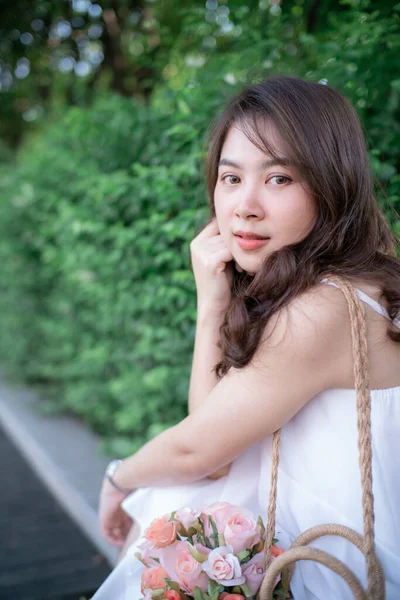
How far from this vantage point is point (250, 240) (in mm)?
1499

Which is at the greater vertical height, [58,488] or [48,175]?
[48,175]

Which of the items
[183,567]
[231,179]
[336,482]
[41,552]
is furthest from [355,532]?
[41,552]

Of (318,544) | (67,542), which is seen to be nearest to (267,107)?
(318,544)

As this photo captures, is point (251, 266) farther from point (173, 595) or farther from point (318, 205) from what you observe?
point (173, 595)

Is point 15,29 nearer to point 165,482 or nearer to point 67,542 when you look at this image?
point 67,542

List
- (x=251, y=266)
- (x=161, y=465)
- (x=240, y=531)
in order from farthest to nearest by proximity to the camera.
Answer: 1. (x=161, y=465)
2. (x=251, y=266)
3. (x=240, y=531)

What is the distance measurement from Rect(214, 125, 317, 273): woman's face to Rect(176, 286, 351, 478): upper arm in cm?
20

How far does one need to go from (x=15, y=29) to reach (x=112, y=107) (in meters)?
4.15

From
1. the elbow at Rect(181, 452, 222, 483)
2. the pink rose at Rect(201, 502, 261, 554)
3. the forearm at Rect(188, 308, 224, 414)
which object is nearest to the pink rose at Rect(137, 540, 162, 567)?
the pink rose at Rect(201, 502, 261, 554)

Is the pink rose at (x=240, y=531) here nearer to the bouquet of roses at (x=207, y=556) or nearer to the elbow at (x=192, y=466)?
the bouquet of roses at (x=207, y=556)

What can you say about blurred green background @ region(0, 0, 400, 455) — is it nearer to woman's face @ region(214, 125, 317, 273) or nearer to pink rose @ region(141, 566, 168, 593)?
woman's face @ region(214, 125, 317, 273)

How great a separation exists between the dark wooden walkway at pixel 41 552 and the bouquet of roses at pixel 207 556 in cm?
194

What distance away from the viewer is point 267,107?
1.45m

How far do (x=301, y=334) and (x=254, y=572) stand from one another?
1.73 ft
